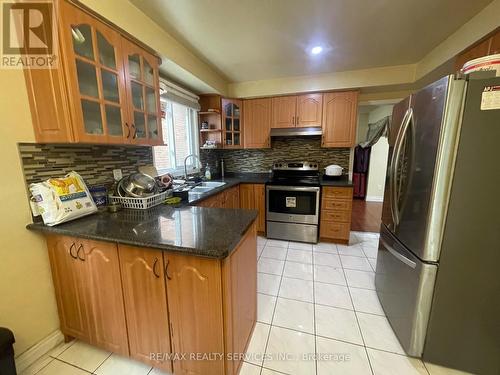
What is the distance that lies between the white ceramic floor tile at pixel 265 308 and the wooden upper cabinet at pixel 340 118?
7.49ft

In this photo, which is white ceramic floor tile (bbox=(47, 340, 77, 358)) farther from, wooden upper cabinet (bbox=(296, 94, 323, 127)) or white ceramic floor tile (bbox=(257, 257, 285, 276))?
wooden upper cabinet (bbox=(296, 94, 323, 127))

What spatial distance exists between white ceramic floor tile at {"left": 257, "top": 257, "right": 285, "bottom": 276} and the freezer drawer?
104 centimetres

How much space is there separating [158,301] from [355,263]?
2.26 meters

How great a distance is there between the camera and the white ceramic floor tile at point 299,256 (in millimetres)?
2604

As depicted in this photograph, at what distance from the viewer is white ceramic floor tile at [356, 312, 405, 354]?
1.45 m

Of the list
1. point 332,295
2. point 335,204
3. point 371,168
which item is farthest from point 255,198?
point 371,168

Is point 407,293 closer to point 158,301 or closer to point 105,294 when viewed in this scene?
point 158,301

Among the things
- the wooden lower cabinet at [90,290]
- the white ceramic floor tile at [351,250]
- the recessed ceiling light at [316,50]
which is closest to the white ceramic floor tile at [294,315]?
the wooden lower cabinet at [90,290]

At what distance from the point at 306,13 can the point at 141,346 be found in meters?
2.57

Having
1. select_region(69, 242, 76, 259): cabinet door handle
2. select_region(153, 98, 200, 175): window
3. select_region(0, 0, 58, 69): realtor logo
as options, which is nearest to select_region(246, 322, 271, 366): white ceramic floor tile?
select_region(69, 242, 76, 259): cabinet door handle

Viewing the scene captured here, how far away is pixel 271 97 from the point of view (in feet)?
10.7

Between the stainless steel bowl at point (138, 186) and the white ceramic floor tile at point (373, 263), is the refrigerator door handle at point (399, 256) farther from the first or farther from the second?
the stainless steel bowl at point (138, 186)

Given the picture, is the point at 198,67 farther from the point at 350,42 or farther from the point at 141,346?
the point at 141,346

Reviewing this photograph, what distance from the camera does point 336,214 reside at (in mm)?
2939
